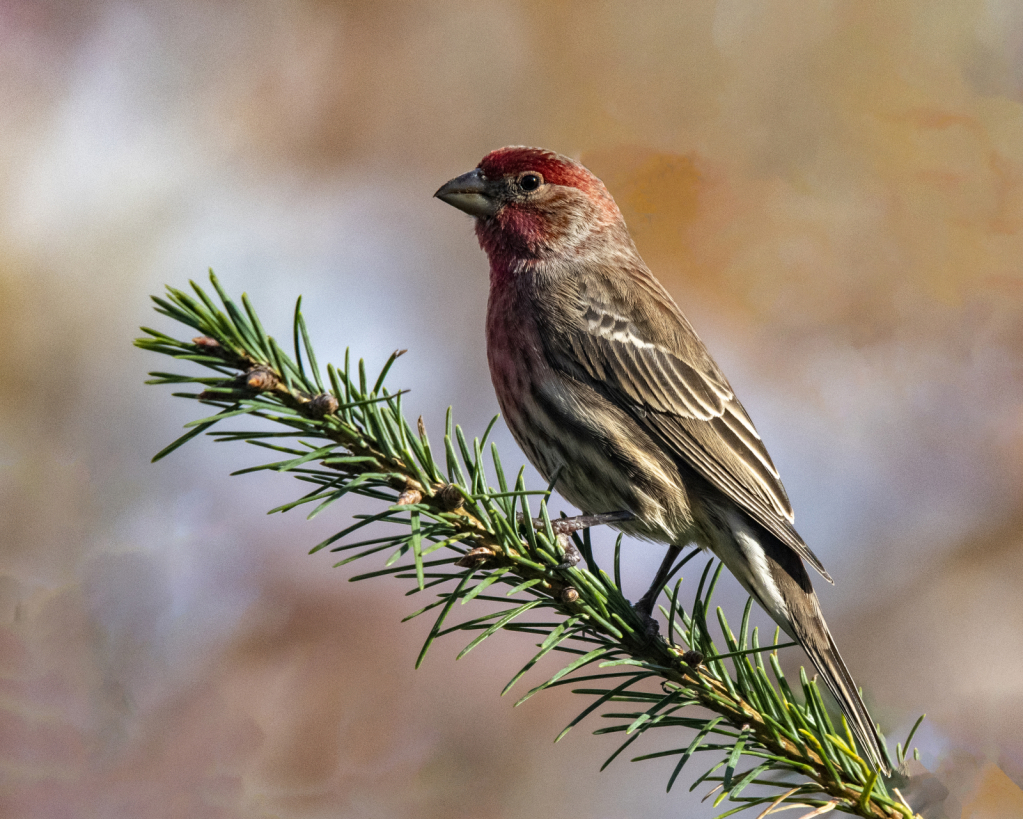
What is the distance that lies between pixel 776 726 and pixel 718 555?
0.91m

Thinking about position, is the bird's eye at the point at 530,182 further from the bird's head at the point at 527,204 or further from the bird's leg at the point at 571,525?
the bird's leg at the point at 571,525

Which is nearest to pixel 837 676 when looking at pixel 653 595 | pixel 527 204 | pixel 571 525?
pixel 653 595

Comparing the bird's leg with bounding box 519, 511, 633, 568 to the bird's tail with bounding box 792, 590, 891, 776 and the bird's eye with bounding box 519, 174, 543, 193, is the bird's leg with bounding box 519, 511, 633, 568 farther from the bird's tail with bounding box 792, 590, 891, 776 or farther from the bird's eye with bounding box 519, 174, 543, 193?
the bird's eye with bounding box 519, 174, 543, 193

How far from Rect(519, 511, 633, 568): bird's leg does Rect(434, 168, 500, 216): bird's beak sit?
1.04 metres

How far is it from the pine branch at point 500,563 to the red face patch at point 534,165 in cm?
146

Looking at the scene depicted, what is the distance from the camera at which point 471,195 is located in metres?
2.75

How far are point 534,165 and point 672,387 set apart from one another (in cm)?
85

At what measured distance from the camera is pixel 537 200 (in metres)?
2.80

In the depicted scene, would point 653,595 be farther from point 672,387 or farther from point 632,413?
point 672,387

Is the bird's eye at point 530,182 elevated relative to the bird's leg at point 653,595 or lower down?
elevated

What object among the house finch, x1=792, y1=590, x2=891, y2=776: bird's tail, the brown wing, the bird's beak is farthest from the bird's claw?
the bird's beak

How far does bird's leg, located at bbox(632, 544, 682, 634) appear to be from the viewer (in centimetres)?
160

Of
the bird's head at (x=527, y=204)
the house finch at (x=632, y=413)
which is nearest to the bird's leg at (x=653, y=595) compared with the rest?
the house finch at (x=632, y=413)

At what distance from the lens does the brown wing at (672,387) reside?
92.2 inches
